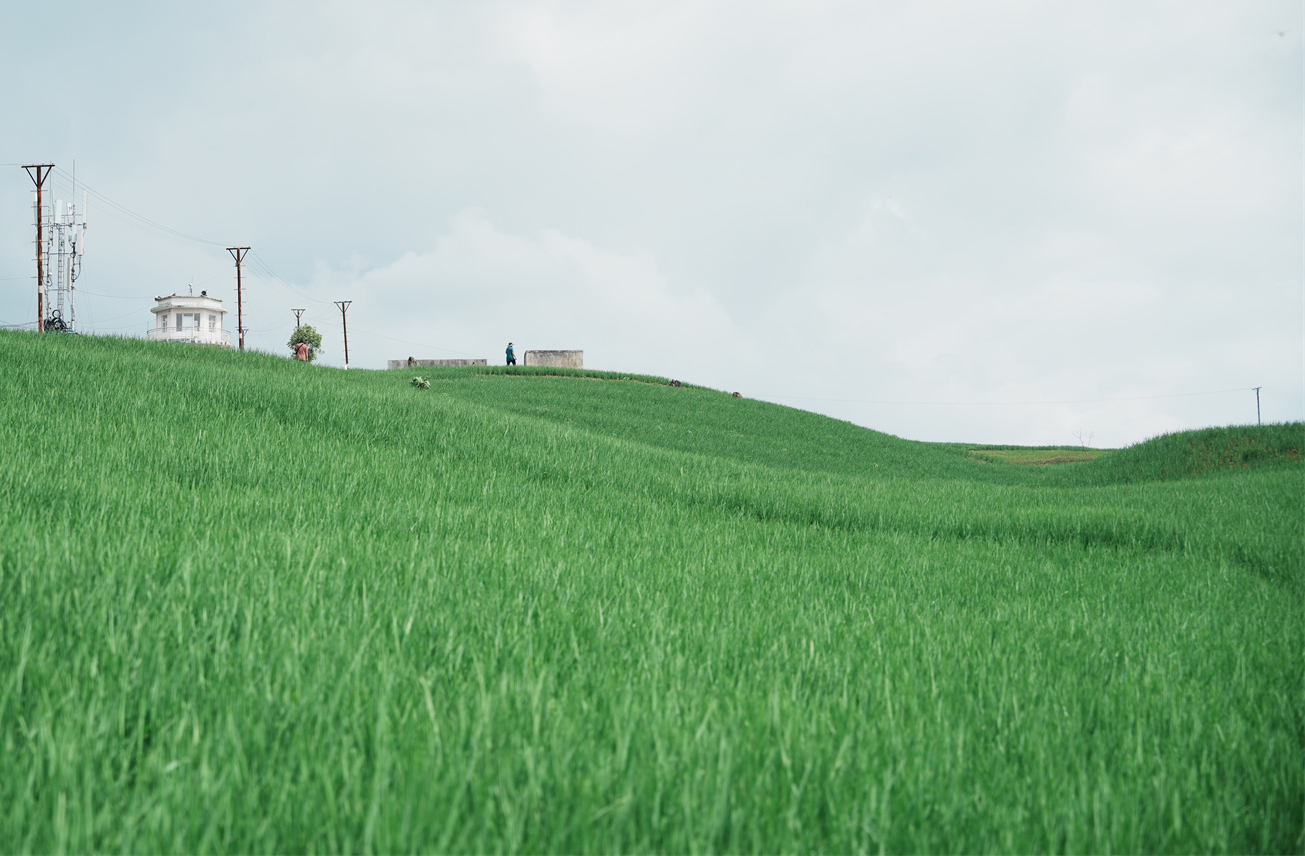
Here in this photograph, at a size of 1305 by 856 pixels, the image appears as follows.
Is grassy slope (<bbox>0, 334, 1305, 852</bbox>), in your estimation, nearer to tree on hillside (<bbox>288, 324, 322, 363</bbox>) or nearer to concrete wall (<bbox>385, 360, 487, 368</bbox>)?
concrete wall (<bbox>385, 360, 487, 368</bbox>)

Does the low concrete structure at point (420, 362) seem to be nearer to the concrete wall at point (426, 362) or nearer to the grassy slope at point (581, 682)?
the concrete wall at point (426, 362)

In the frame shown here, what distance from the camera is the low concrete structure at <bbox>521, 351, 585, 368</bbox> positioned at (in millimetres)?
41375

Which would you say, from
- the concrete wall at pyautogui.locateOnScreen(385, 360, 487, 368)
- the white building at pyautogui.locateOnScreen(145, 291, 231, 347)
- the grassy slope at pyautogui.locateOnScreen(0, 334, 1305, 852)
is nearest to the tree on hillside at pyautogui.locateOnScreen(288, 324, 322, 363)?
the white building at pyautogui.locateOnScreen(145, 291, 231, 347)

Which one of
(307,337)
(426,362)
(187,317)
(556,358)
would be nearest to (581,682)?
(556,358)

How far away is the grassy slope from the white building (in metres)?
85.9

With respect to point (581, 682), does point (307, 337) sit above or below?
above

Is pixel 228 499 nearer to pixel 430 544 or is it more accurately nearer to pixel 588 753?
pixel 430 544

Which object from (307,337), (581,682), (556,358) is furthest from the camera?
(307,337)

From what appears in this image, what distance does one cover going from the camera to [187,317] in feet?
256

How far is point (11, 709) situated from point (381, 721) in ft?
3.20

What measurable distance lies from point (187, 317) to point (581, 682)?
9294cm

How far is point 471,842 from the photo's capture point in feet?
4.29

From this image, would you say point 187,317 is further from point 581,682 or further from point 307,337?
point 581,682

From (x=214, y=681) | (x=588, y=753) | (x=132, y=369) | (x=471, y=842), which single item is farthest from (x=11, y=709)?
(x=132, y=369)
